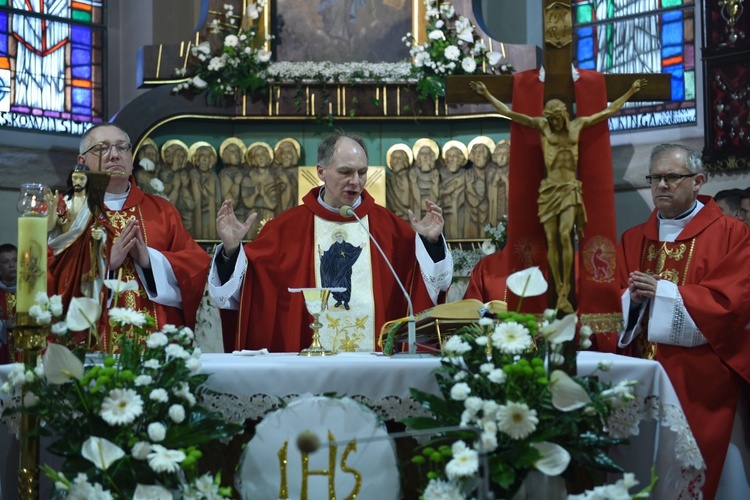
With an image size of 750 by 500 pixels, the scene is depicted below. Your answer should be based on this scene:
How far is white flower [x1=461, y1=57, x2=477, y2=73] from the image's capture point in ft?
28.4

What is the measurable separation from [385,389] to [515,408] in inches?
26.9

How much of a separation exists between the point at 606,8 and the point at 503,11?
963 millimetres

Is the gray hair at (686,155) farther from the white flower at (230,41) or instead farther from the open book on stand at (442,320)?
the white flower at (230,41)

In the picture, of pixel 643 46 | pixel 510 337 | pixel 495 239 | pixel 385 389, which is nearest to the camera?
pixel 510 337

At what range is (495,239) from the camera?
8.52 m

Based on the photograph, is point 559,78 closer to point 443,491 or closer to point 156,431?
point 443,491

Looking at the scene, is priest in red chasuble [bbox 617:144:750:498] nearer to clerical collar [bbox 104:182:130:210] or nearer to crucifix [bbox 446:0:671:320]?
crucifix [bbox 446:0:671:320]

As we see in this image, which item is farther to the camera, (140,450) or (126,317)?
(126,317)

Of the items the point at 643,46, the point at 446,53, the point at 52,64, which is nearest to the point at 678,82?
the point at 643,46

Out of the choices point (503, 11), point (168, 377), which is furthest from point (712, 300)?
point (503, 11)

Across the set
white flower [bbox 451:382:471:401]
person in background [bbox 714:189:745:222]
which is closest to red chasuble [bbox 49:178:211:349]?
white flower [bbox 451:382:471:401]

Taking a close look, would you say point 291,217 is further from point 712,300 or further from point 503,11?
point 503,11

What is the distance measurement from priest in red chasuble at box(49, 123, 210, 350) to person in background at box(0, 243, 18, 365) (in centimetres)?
192

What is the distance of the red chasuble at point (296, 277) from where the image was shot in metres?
5.81
